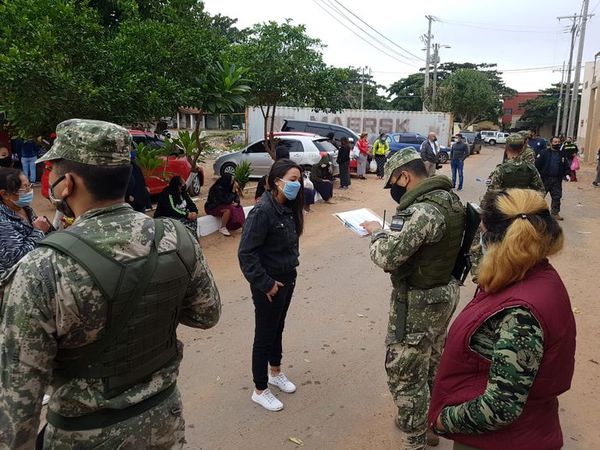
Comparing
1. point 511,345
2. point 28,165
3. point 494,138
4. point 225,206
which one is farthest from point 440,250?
point 494,138

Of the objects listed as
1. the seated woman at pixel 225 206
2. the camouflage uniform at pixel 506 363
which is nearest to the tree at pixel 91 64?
the seated woman at pixel 225 206

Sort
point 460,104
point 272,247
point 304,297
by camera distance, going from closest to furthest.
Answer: point 272,247 < point 304,297 < point 460,104

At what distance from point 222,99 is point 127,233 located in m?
6.74

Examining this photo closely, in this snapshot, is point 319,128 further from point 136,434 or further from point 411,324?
point 136,434

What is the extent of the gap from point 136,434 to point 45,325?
1.65ft

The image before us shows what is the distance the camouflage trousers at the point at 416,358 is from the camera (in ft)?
8.64

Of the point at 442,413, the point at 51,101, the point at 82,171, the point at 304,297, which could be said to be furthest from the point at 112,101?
the point at 442,413

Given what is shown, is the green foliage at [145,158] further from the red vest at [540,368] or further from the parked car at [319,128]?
the parked car at [319,128]

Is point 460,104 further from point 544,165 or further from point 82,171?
point 82,171

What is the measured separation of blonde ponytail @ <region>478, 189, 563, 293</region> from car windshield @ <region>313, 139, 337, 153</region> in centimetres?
1274

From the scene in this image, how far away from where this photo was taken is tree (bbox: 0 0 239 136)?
Answer: 5.86 meters

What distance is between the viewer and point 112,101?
6438 mm

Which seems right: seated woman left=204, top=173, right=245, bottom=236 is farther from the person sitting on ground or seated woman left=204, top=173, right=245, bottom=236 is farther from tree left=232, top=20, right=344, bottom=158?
tree left=232, top=20, right=344, bottom=158

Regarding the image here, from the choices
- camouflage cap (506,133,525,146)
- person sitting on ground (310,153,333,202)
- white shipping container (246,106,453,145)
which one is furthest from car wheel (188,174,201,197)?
white shipping container (246,106,453,145)
